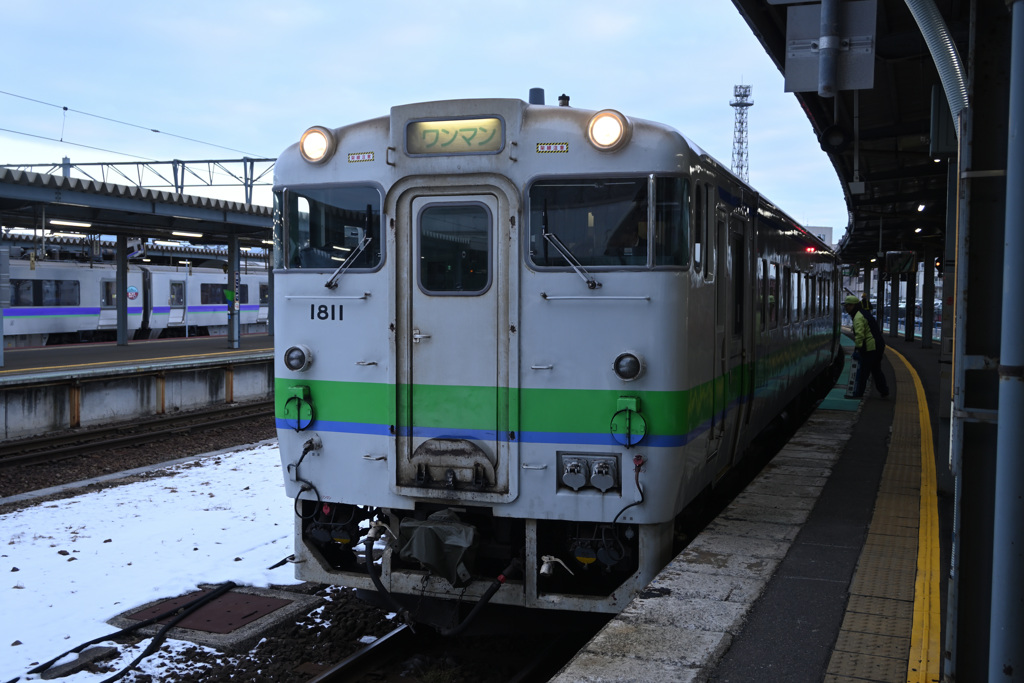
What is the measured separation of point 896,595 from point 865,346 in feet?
33.1

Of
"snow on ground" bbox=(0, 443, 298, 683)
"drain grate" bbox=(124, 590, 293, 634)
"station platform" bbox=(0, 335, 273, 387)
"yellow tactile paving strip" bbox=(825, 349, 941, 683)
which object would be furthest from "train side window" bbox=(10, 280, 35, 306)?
"yellow tactile paving strip" bbox=(825, 349, 941, 683)

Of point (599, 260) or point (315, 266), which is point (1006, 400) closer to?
point (599, 260)

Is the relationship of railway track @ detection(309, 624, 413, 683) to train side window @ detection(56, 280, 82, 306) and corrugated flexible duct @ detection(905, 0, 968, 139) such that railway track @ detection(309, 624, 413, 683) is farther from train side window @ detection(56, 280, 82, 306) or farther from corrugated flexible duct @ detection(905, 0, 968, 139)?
train side window @ detection(56, 280, 82, 306)

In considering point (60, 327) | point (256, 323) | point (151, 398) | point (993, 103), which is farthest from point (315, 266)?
point (256, 323)

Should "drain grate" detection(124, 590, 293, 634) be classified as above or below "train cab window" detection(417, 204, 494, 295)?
below

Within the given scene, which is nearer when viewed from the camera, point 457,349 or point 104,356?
point 457,349

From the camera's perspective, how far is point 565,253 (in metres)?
4.88

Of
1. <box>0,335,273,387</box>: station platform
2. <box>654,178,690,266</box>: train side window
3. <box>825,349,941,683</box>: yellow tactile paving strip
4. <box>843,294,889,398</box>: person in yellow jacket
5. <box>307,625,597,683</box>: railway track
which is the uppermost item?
<box>654,178,690,266</box>: train side window

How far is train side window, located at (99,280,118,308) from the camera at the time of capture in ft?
99.0

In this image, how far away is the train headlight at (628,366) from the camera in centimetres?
475

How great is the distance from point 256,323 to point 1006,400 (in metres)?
38.5

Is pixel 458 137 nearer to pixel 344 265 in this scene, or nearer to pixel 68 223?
pixel 344 265

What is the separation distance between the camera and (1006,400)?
241cm

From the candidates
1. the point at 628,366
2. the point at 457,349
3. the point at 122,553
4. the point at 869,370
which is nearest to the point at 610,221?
the point at 628,366
